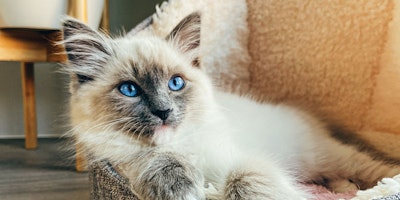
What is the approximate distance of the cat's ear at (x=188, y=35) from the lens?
1.29 metres

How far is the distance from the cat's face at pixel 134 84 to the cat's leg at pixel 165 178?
7cm

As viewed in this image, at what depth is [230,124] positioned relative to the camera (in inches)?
52.0

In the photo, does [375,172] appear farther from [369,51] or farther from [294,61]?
[294,61]

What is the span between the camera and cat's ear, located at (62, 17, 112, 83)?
46.4 inches

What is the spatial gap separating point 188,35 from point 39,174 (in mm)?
1266

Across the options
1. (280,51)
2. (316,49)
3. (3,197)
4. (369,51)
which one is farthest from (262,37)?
(3,197)

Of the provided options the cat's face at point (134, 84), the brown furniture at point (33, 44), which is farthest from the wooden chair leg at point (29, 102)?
the cat's face at point (134, 84)

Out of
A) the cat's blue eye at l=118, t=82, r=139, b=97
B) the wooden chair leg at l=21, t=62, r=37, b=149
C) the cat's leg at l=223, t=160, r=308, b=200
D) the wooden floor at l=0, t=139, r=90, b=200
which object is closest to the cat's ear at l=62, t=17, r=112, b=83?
the cat's blue eye at l=118, t=82, r=139, b=97

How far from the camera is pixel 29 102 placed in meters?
2.50

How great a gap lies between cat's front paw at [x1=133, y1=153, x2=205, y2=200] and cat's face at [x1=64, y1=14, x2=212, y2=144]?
0.10 m

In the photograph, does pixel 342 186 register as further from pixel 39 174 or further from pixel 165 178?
pixel 39 174

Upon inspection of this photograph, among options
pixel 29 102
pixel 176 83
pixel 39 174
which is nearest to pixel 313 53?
pixel 176 83

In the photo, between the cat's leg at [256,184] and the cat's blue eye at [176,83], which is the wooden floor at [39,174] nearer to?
the cat's blue eye at [176,83]

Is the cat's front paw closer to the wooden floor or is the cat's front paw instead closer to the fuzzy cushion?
the fuzzy cushion
